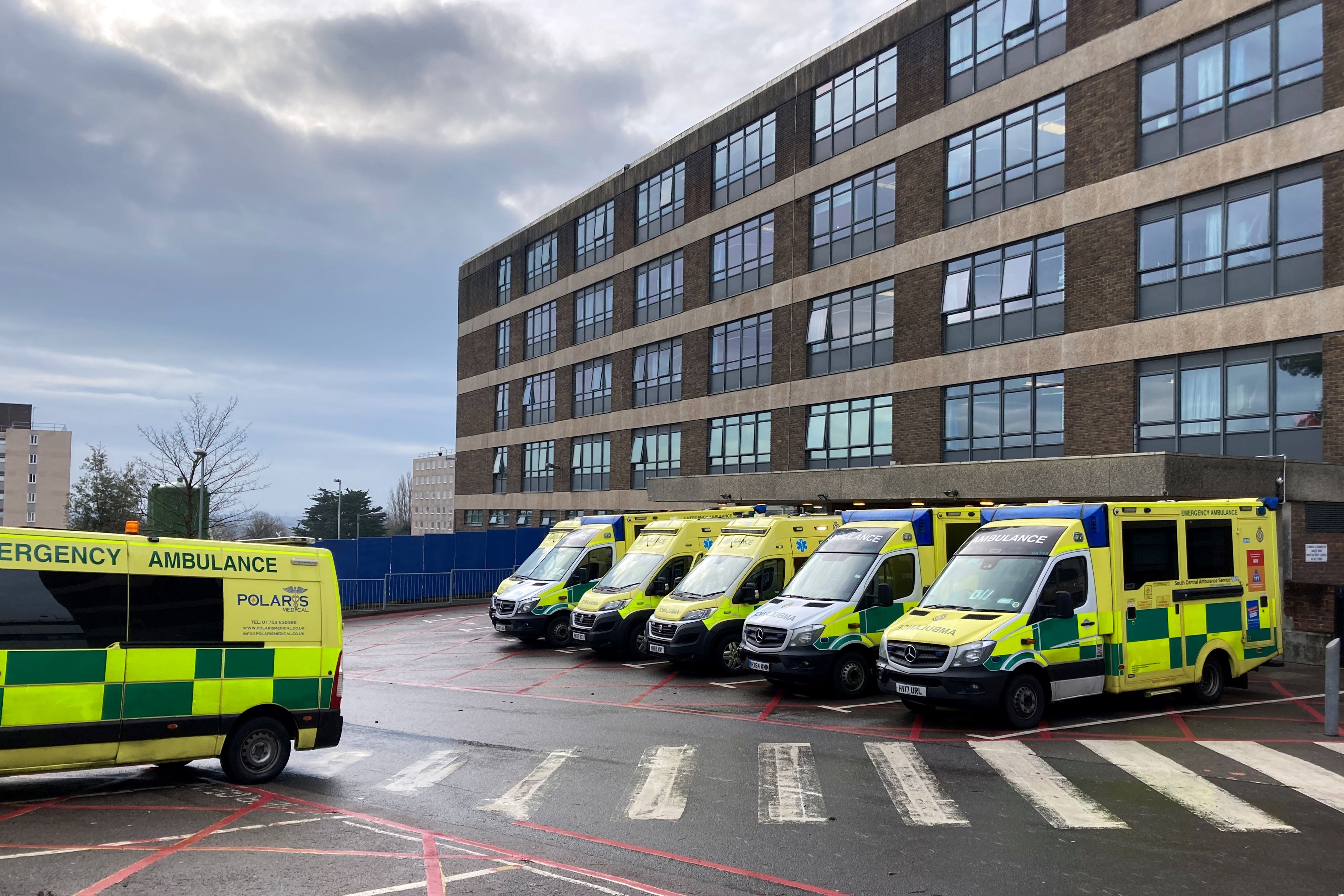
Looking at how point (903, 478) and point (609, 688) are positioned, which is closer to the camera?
point (609, 688)

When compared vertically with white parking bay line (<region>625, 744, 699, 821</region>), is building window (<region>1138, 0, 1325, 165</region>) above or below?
above

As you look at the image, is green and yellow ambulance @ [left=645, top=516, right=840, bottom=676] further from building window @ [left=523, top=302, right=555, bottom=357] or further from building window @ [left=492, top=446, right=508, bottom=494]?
building window @ [left=492, top=446, right=508, bottom=494]

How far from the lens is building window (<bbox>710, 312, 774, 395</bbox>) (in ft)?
108

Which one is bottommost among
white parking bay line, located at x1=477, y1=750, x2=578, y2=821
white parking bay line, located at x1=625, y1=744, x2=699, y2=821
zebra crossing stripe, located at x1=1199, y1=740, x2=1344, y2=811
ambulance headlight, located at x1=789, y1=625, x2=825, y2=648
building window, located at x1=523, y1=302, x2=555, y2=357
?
white parking bay line, located at x1=477, y1=750, x2=578, y2=821

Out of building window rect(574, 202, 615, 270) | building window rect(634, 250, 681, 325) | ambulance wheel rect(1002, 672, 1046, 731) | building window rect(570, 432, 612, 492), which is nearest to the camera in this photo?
ambulance wheel rect(1002, 672, 1046, 731)

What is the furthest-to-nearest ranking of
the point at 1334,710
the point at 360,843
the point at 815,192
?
the point at 815,192 < the point at 1334,710 < the point at 360,843

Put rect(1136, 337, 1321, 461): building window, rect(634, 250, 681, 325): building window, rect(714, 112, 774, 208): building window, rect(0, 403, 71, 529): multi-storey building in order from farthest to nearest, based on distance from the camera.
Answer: rect(0, 403, 71, 529): multi-storey building → rect(634, 250, 681, 325): building window → rect(714, 112, 774, 208): building window → rect(1136, 337, 1321, 461): building window

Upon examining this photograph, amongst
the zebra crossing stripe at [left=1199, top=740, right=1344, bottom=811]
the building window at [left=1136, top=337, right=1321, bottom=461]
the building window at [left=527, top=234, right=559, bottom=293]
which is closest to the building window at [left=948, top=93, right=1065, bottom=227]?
the building window at [left=1136, top=337, right=1321, bottom=461]

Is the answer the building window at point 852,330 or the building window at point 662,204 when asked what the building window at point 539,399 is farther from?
the building window at point 852,330

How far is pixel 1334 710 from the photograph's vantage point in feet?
39.3

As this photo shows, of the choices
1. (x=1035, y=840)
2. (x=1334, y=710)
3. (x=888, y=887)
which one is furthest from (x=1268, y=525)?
(x=888, y=887)

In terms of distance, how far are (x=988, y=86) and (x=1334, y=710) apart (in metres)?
18.1

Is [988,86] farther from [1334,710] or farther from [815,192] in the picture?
[1334,710]

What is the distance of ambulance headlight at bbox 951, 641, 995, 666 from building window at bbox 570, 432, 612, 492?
29.8 meters
